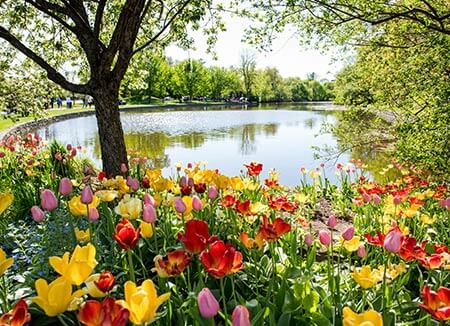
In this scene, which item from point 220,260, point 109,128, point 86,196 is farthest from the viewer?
point 109,128

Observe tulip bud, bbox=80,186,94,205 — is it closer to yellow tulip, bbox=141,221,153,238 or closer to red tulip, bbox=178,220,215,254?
yellow tulip, bbox=141,221,153,238

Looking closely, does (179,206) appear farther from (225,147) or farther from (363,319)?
(225,147)

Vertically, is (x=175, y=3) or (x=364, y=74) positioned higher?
(x=175, y=3)

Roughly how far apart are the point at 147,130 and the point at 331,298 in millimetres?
20695

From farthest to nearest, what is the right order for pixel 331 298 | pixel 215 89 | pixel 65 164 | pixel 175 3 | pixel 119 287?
1. pixel 215 89
2. pixel 175 3
3. pixel 65 164
4. pixel 119 287
5. pixel 331 298

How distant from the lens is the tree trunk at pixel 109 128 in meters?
5.09

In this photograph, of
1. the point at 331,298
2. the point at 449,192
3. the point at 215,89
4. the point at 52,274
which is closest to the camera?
the point at 331,298

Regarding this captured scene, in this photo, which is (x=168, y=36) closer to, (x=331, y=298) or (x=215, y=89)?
(x=331, y=298)

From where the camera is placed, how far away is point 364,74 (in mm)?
6609

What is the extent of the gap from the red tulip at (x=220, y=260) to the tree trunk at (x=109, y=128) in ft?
13.1

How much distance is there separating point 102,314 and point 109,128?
438cm

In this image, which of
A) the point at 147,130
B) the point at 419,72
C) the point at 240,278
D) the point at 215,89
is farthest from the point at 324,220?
the point at 215,89

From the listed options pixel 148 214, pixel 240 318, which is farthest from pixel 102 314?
pixel 148 214

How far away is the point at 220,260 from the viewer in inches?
51.6
